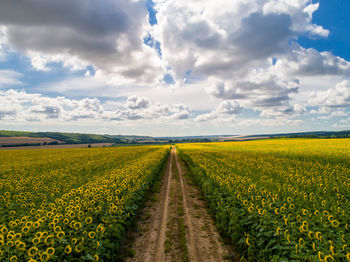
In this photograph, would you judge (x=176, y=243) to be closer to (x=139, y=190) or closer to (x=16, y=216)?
(x=139, y=190)

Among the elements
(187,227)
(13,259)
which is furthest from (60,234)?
(187,227)

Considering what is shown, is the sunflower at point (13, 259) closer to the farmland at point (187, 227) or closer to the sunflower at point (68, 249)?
the farmland at point (187, 227)

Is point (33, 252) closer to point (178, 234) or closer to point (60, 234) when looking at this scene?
point (60, 234)

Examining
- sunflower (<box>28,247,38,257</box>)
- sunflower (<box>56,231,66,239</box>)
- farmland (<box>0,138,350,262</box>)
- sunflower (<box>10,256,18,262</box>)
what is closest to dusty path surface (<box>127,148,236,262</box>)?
farmland (<box>0,138,350,262</box>)

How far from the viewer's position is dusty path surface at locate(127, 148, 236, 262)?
22.0ft

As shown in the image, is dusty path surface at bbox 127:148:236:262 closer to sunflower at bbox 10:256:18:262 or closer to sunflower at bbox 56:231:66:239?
sunflower at bbox 56:231:66:239

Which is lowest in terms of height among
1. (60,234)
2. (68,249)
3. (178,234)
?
(178,234)

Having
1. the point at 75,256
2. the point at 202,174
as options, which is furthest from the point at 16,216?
the point at 202,174

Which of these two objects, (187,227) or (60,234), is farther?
(187,227)

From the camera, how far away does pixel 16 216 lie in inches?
272

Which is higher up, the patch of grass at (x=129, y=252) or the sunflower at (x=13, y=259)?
the sunflower at (x=13, y=259)

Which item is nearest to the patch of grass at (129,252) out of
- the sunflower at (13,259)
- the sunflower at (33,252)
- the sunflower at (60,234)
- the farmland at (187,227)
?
the farmland at (187,227)

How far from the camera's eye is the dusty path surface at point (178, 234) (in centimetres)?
671

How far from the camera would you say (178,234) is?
26.9 ft
